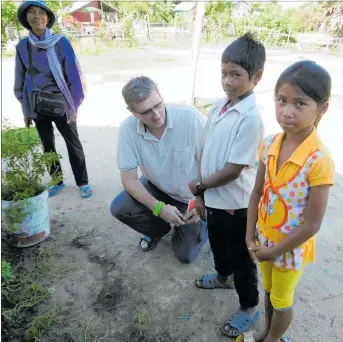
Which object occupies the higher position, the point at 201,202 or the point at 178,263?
the point at 201,202

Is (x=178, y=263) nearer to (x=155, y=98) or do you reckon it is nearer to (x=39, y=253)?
(x=39, y=253)

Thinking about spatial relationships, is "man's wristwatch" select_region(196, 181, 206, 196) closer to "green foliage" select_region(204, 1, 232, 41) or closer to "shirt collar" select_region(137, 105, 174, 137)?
"shirt collar" select_region(137, 105, 174, 137)

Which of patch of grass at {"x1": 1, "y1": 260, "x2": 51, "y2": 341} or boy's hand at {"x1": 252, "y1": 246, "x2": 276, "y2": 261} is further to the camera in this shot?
patch of grass at {"x1": 1, "y1": 260, "x2": 51, "y2": 341}

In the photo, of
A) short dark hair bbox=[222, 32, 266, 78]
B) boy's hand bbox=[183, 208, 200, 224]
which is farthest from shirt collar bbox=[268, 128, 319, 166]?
boy's hand bbox=[183, 208, 200, 224]

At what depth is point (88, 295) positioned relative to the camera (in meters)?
2.11

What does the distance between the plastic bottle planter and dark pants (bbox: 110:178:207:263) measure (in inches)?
22.6

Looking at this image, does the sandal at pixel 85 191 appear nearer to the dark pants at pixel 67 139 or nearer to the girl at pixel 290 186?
the dark pants at pixel 67 139

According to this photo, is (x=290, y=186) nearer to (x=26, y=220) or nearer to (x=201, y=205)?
(x=201, y=205)

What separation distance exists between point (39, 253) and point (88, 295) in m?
0.64

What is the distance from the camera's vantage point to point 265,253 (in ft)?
4.35

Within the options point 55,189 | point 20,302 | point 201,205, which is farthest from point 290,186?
point 55,189

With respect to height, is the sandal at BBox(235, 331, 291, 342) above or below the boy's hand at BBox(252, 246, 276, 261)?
below

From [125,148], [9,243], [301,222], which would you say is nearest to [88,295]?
[9,243]

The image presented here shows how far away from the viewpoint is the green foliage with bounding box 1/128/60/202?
2.26m
